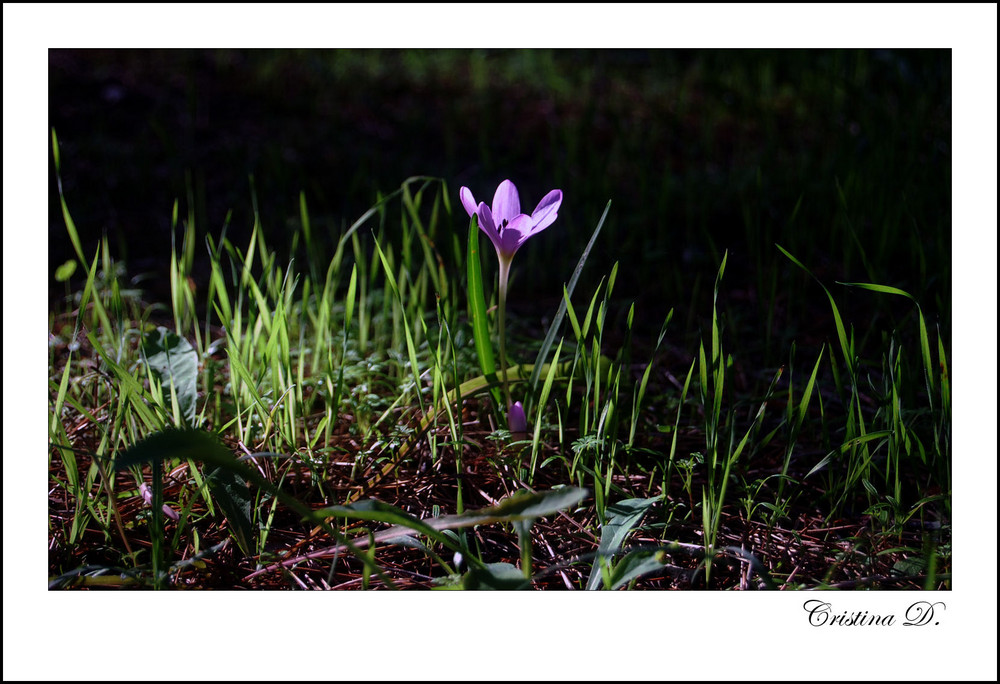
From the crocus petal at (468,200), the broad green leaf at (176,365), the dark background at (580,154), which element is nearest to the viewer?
the crocus petal at (468,200)

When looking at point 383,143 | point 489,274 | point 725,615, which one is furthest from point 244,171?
point 725,615

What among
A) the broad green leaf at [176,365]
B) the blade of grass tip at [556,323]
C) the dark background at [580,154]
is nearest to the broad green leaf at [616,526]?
the blade of grass tip at [556,323]

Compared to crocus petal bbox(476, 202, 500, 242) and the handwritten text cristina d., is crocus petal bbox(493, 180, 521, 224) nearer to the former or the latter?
crocus petal bbox(476, 202, 500, 242)

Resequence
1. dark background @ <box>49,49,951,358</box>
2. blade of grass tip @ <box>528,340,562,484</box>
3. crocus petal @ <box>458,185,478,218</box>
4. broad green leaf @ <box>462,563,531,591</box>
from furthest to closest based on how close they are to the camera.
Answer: dark background @ <box>49,49,951,358</box> < blade of grass tip @ <box>528,340,562,484</box> < crocus petal @ <box>458,185,478,218</box> < broad green leaf @ <box>462,563,531,591</box>

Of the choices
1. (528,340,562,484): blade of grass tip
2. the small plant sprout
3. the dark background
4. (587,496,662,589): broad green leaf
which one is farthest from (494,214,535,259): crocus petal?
the dark background

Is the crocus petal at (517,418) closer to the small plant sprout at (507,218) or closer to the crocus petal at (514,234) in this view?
the small plant sprout at (507,218)

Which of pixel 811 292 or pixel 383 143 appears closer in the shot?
pixel 811 292

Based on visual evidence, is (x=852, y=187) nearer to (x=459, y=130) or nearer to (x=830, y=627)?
(x=830, y=627)
